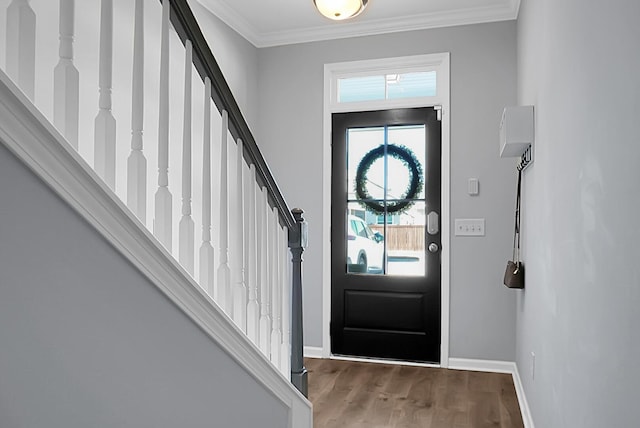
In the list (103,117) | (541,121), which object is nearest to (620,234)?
(103,117)

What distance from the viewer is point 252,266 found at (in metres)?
1.84

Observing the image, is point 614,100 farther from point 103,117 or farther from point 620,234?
point 103,117

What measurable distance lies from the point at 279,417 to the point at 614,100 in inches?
61.4

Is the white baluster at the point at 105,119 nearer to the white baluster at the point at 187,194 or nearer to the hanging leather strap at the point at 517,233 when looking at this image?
the white baluster at the point at 187,194

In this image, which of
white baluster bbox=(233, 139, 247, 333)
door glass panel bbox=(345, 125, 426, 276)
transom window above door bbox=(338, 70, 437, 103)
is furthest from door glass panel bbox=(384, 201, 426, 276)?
white baluster bbox=(233, 139, 247, 333)

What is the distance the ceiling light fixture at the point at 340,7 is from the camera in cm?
298

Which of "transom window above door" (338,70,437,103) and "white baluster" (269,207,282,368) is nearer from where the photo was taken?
"white baluster" (269,207,282,368)

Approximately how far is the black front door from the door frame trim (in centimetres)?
5

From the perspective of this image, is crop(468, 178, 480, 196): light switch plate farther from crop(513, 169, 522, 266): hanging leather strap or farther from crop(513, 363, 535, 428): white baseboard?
crop(513, 363, 535, 428): white baseboard

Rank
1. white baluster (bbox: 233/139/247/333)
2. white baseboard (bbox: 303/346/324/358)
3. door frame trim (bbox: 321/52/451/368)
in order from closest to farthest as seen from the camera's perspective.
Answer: white baluster (bbox: 233/139/247/333), door frame trim (bbox: 321/52/451/368), white baseboard (bbox: 303/346/324/358)

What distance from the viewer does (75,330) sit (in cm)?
99

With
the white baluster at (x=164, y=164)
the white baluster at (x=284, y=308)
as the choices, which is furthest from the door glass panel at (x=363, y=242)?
the white baluster at (x=164, y=164)

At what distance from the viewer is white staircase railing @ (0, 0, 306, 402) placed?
1.02m

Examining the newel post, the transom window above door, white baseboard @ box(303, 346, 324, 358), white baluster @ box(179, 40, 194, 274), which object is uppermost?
the transom window above door
